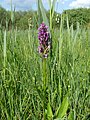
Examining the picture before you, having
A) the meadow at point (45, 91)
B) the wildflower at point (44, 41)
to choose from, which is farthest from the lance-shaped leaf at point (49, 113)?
the wildflower at point (44, 41)

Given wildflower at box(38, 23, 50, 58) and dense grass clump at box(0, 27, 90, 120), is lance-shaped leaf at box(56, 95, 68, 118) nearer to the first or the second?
dense grass clump at box(0, 27, 90, 120)

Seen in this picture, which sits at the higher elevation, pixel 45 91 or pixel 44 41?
pixel 44 41

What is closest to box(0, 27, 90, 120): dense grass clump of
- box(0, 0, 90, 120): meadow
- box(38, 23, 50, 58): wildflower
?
box(0, 0, 90, 120): meadow

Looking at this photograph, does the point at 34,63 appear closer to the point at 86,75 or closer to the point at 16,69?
the point at 16,69

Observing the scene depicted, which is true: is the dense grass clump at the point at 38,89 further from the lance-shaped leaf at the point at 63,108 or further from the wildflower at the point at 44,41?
the wildflower at the point at 44,41

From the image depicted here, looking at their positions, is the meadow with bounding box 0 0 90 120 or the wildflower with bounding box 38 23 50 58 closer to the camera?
the wildflower with bounding box 38 23 50 58

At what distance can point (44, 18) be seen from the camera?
2.22ft

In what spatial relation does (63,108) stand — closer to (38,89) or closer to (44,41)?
(38,89)

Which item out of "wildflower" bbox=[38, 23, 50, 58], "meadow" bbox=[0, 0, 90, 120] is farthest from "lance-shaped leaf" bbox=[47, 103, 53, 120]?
"wildflower" bbox=[38, 23, 50, 58]

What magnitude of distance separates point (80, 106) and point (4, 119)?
0.23 m

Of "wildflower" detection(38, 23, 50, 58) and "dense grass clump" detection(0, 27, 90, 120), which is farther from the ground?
"wildflower" detection(38, 23, 50, 58)

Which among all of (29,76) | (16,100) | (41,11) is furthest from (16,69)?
(41,11)

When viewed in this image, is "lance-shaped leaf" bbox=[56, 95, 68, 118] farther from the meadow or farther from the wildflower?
the wildflower

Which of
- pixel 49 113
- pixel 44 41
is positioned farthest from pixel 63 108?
pixel 44 41
